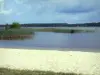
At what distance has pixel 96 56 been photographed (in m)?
8.20

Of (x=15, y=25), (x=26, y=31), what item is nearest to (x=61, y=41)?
(x=26, y=31)

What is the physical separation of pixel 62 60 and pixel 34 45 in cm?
97

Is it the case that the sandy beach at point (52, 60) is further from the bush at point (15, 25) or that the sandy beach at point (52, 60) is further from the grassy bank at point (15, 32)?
the bush at point (15, 25)

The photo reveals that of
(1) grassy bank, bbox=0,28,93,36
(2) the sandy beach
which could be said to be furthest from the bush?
(2) the sandy beach

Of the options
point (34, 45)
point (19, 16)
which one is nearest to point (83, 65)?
point (34, 45)

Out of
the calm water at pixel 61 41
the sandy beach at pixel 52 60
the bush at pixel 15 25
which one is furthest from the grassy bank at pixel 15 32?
the sandy beach at pixel 52 60

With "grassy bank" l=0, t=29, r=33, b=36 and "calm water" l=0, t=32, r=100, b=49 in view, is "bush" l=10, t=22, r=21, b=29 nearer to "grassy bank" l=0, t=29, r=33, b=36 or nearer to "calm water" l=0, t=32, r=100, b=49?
"grassy bank" l=0, t=29, r=33, b=36

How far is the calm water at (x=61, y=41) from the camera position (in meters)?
8.27

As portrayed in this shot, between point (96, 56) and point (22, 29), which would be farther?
point (22, 29)

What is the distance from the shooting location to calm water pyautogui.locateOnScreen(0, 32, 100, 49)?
827 centimetres

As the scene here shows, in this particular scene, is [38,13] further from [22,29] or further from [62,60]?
[62,60]

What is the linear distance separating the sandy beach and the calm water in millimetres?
178

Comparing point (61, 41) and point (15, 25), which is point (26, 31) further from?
point (61, 41)

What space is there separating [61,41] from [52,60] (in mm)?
584
